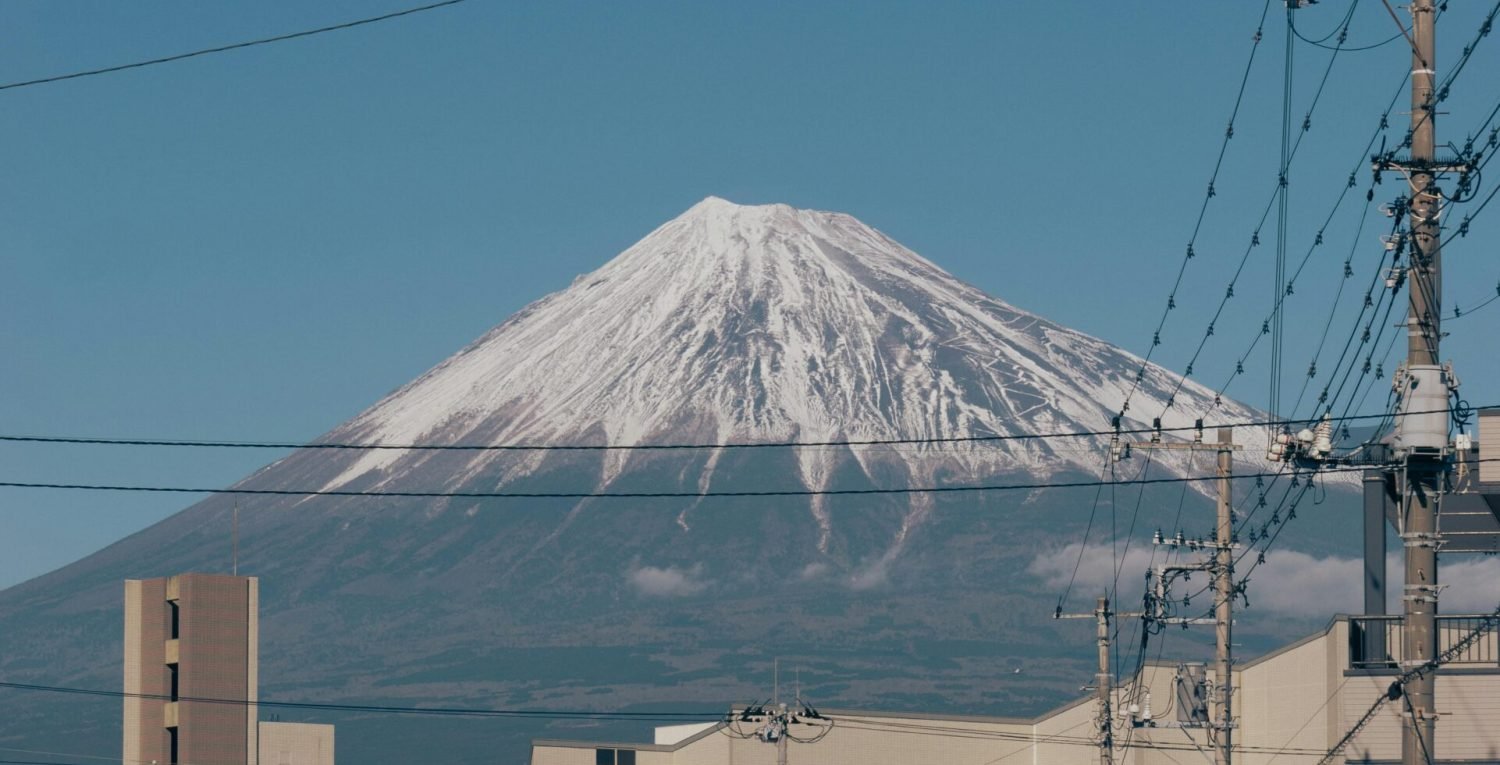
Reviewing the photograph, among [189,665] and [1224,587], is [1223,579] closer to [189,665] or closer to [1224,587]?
[1224,587]

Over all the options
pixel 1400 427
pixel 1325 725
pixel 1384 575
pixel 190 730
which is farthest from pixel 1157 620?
pixel 190 730

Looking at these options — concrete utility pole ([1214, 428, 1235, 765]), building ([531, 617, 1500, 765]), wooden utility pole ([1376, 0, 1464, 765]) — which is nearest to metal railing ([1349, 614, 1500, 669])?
building ([531, 617, 1500, 765])

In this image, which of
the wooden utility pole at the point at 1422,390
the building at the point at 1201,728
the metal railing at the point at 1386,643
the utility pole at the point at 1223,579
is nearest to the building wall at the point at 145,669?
the building at the point at 1201,728

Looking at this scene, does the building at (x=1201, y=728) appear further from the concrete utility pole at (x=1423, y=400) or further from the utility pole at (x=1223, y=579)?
the concrete utility pole at (x=1423, y=400)

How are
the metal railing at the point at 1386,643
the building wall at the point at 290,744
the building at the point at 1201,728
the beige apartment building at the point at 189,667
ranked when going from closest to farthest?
the metal railing at the point at 1386,643 → the building at the point at 1201,728 → the beige apartment building at the point at 189,667 → the building wall at the point at 290,744

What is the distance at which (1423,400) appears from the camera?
28547mm

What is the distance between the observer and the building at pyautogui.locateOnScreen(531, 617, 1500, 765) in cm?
A: 5950

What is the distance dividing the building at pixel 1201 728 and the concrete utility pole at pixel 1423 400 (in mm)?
10099

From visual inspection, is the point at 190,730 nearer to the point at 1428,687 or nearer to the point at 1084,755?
the point at 1084,755

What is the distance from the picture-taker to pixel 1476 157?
28.5 metres

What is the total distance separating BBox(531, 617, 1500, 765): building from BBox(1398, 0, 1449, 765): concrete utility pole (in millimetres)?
10099

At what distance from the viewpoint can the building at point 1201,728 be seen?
2343 inches

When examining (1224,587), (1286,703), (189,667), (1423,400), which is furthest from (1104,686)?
(189,667)

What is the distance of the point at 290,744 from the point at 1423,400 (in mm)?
81773
